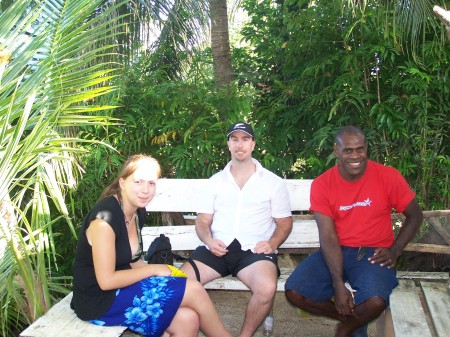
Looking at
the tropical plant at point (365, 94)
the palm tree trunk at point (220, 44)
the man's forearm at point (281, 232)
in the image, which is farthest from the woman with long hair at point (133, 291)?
the palm tree trunk at point (220, 44)

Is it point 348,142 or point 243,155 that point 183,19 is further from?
point 348,142

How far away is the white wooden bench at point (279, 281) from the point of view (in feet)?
10.6

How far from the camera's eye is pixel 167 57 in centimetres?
848

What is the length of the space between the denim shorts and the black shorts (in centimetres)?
28

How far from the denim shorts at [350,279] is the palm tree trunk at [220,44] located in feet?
9.88

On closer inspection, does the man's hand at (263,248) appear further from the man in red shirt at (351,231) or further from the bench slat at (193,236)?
the bench slat at (193,236)

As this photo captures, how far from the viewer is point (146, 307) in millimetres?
3246

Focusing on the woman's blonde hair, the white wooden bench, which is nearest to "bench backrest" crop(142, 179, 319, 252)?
the white wooden bench

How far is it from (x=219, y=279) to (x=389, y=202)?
128 centimetres

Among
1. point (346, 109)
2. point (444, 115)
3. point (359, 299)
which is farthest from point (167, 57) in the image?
point (359, 299)

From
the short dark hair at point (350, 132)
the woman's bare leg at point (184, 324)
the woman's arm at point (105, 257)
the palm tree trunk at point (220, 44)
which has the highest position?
the palm tree trunk at point (220, 44)

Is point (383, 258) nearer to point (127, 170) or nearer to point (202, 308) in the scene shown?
point (202, 308)

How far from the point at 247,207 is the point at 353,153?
0.86 meters

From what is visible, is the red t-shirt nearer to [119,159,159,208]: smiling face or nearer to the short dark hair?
the short dark hair
